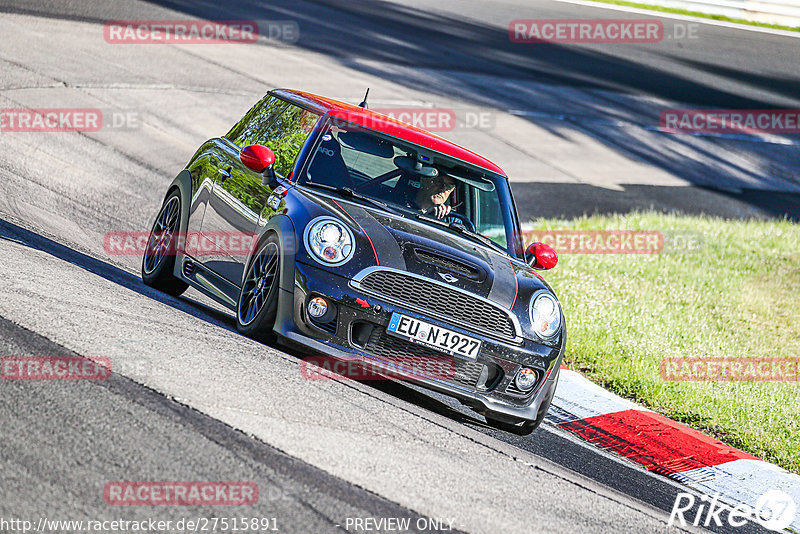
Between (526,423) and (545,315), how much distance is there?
2.15 feet

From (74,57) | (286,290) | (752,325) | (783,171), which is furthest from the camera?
(783,171)

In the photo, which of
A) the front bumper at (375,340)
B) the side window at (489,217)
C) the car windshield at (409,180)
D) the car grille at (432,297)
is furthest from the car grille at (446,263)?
the side window at (489,217)

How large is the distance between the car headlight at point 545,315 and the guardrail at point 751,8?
2969 cm

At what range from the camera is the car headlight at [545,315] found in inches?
238

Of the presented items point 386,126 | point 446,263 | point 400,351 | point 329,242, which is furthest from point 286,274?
point 386,126

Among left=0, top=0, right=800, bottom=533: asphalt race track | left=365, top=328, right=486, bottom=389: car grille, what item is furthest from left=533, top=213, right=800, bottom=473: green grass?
left=365, top=328, right=486, bottom=389: car grille

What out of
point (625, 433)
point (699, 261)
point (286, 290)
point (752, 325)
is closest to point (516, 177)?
point (699, 261)

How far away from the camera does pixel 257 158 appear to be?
6.52m

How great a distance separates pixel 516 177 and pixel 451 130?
6.48 feet

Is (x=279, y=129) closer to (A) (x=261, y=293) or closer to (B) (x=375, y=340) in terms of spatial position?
(A) (x=261, y=293)

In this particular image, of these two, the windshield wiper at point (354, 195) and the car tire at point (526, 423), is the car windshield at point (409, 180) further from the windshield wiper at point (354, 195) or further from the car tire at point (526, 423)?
the car tire at point (526, 423)

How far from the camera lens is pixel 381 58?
21375 mm

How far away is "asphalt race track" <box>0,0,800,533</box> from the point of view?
4094 millimetres

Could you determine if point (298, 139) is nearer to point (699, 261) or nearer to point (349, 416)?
point (349, 416)
